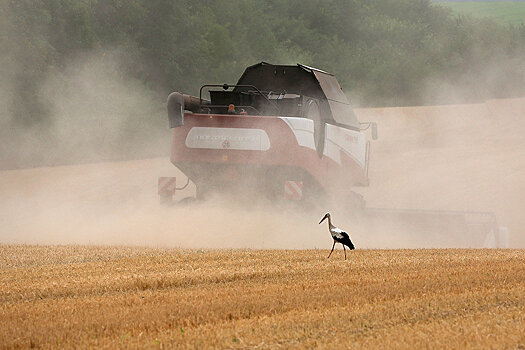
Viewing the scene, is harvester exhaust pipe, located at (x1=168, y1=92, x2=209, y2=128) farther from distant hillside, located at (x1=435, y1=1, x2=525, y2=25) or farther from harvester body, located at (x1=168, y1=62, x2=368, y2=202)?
distant hillside, located at (x1=435, y1=1, x2=525, y2=25)

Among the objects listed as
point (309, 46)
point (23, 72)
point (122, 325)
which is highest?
point (309, 46)

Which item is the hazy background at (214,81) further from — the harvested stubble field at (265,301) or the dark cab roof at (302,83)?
the harvested stubble field at (265,301)

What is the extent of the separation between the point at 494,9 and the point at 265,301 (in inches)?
3335

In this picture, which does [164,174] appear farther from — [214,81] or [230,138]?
[230,138]

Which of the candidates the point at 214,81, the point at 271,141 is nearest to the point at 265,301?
the point at 271,141

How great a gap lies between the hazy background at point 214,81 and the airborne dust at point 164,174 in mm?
46

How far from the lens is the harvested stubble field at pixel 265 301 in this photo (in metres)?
5.07

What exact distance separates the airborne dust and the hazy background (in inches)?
1.8

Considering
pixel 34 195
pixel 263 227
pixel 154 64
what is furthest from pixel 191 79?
pixel 263 227

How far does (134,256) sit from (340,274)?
301 cm

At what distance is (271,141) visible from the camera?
1238 centimetres

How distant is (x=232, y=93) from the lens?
13062mm

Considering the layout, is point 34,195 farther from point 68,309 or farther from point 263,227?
point 68,309

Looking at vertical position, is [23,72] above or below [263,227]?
above
